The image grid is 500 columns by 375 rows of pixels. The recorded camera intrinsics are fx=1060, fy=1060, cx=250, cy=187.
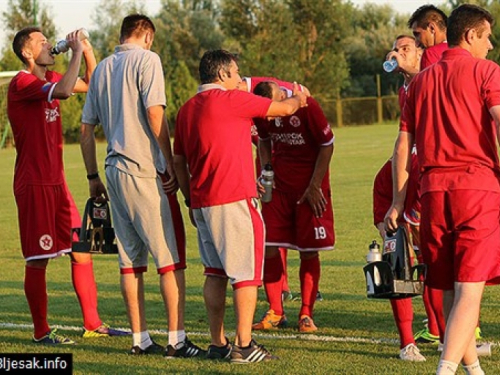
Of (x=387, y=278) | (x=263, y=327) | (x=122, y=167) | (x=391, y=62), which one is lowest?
(x=263, y=327)

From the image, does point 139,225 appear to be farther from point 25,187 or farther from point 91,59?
point 91,59

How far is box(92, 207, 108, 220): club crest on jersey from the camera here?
7.94m

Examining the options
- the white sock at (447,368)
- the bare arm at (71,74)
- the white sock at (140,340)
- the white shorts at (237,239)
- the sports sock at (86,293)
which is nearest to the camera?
the white sock at (447,368)

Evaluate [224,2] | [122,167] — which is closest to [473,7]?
[122,167]

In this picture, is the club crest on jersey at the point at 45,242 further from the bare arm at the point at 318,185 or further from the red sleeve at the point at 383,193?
the red sleeve at the point at 383,193

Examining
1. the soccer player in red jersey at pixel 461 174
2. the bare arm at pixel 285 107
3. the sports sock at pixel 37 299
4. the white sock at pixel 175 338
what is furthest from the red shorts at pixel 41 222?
the soccer player in red jersey at pixel 461 174

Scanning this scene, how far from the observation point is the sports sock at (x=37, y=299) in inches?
322

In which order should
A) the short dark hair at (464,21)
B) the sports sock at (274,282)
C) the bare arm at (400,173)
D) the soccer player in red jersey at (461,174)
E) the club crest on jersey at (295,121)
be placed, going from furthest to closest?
the sports sock at (274,282) → the club crest on jersey at (295,121) → the bare arm at (400,173) → the short dark hair at (464,21) → the soccer player in red jersey at (461,174)

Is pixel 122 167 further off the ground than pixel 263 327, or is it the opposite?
pixel 122 167

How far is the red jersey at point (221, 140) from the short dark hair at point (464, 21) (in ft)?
4.97

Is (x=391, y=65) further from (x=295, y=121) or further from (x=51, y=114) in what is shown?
(x=51, y=114)

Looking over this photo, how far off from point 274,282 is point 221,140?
7.10 feet

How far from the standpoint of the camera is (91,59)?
864 centimetres

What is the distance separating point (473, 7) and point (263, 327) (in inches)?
140
